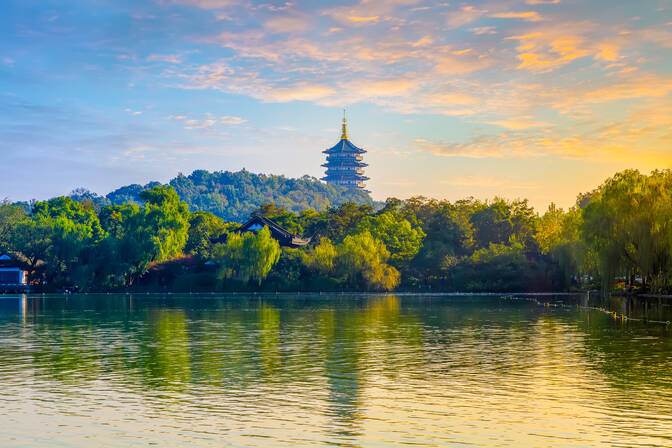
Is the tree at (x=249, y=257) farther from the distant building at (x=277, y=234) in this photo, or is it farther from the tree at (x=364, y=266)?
the distant building at (x=277, y=234)

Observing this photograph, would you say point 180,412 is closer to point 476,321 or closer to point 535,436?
point 535,436

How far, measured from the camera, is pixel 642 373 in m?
16.6

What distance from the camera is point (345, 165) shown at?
18900 cm

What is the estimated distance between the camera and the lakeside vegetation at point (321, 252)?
6412 cm

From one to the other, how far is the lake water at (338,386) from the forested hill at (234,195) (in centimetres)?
15260

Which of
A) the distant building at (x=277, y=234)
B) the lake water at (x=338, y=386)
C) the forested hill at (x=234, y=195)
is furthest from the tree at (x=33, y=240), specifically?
the forested hill at (x=234, y=195)

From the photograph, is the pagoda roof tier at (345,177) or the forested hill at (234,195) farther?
the pagoda roof tier at (345,177)

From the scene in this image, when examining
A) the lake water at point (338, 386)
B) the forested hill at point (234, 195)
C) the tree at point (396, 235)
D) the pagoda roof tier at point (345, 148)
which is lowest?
the lake water at point (338, 386)

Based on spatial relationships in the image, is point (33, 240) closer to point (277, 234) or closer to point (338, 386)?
point (277, 234)

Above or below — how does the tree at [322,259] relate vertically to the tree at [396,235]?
below

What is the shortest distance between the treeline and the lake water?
153m

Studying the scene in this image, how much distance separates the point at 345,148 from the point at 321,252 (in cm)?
11978

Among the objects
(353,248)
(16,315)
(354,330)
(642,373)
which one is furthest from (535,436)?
(353,248)

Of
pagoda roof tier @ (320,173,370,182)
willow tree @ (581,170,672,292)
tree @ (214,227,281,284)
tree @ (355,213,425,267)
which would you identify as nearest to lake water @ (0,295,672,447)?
willow tree @ (581,170,672,292)
